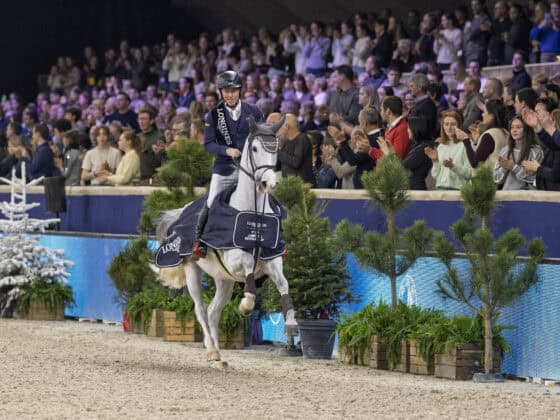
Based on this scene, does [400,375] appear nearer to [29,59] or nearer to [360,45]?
[360,45]

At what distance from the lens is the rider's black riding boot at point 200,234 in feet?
37.6

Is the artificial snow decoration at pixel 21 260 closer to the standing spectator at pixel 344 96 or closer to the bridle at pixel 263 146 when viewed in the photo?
the standing spectator at pixel 344 96

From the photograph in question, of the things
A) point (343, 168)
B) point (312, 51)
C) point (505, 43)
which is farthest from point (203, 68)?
point (343, 168)

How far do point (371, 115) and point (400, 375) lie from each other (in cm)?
362

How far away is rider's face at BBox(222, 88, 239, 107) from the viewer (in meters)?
11.4

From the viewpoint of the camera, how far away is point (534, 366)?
10.5 m

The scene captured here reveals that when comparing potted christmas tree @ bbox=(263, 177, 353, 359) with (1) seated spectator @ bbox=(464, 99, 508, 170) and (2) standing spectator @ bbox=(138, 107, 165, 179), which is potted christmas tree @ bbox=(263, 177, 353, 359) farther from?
(2) standing spectator @ bbox=(138, 107, 165, 179)

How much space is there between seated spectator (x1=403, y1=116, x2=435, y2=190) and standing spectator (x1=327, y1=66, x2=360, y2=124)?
4.52m

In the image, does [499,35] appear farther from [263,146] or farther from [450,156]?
[263,146]

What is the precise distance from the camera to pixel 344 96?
708 inches

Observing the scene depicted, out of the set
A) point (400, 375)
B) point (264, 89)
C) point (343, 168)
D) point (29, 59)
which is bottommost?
point (400, 375)

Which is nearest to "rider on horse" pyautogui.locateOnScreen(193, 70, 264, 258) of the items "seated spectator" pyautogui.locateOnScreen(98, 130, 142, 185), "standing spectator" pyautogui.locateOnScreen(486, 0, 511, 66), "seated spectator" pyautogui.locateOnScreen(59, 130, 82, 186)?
"seated spectator" pyautogui.locateOnScreen(98, 130, 142, 185)

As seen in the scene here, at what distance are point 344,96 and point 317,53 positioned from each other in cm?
561

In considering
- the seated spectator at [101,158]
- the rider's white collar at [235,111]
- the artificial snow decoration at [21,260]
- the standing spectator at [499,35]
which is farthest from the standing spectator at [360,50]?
the rider's white collar at [235,111]
